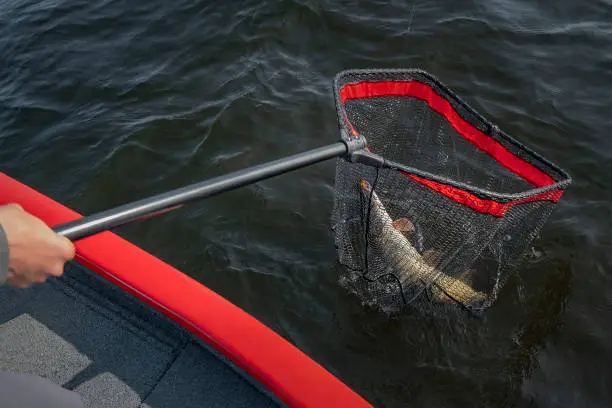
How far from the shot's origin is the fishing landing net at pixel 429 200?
3.82 m

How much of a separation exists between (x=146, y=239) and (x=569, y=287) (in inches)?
161

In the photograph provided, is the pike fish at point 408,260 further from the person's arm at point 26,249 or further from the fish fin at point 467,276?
the person's arm at point 26,249

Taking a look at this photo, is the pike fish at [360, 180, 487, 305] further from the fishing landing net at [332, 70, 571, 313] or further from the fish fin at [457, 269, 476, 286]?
the fish fin at [457, 269, 476, 286]

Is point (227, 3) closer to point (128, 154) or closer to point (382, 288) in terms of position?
point (128, 154)

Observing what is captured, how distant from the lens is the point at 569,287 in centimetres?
487

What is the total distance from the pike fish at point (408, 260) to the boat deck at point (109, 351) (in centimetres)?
177

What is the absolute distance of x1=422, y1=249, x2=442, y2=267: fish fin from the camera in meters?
4.31

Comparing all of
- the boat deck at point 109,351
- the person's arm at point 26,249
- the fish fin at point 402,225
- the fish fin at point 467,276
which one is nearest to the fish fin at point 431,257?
the fish fin at point 402,225

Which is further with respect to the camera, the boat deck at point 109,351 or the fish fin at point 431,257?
the fish fin at point 431,257

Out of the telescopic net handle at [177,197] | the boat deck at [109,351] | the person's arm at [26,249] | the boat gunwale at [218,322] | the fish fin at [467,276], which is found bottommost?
the fish fin at [467,276]

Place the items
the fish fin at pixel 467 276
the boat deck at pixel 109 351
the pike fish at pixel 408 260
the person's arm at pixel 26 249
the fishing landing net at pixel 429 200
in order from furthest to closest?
the fish fin at pixel 467 276, the pike fish at pixel 408 260, the fishing landing net at pixel 429 200, the boat deck at pixel 109 351, the person's arm at pixel 26 249

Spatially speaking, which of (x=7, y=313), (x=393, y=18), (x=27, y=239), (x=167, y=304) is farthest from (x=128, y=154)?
(x=27, y=239)

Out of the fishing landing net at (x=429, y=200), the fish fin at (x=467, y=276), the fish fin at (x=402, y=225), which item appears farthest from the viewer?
the fish fin at (x=467, y=276)

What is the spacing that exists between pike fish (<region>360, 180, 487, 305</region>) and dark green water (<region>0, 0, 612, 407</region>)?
0.35m
